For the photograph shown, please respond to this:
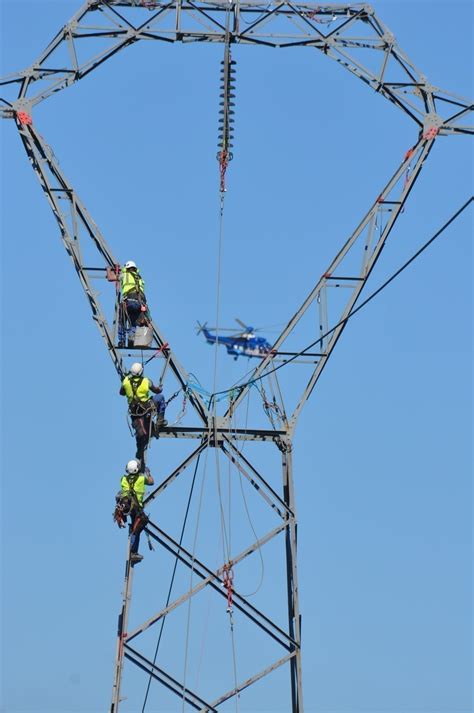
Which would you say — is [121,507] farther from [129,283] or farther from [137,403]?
[129,283]

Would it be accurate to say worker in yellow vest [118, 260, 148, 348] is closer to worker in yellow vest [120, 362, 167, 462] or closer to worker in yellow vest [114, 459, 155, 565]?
worker in yellow vest [120, 362, 167, 462]

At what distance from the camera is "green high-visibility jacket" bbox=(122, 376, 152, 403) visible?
106 ft

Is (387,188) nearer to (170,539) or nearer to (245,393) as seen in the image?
(245,393)

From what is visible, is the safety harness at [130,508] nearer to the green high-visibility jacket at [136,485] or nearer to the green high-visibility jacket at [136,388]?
the green high-visibility jacket at [136,485]

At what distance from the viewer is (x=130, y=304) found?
32.8m

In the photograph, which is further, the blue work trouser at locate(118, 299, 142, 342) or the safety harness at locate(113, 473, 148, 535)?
the blue work trouser at locate(118, 299, 142, 342)

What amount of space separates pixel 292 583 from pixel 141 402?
4.63m

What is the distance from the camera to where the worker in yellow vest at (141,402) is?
32.4 meters

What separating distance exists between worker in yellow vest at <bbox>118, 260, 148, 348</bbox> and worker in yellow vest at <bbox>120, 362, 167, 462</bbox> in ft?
2.59

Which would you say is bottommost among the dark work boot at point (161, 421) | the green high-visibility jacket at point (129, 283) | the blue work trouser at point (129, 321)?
the dark work boot at point (161, 421)

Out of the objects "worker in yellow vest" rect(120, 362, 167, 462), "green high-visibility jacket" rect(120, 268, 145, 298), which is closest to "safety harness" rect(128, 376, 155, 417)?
"worker in yellow vest" rect(120, 362, 167, 462)

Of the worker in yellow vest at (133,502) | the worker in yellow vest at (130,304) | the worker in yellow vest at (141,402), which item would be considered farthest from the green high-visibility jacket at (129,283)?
the worker in yellow vest at (133,502)

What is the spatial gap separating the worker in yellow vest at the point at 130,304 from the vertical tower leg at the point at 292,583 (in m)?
3.86

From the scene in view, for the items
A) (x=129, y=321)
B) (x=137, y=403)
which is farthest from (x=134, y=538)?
(x=129, y=321)
